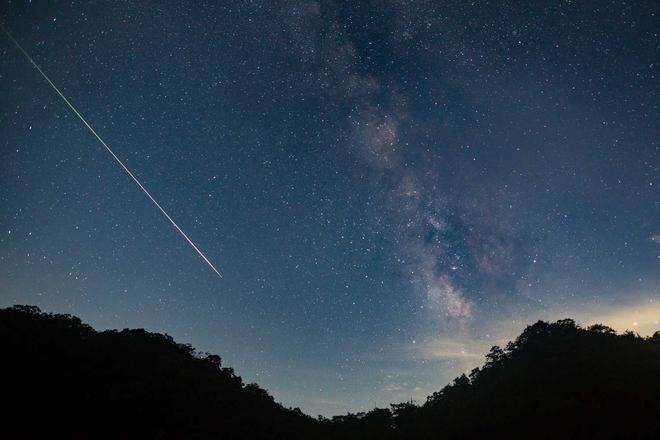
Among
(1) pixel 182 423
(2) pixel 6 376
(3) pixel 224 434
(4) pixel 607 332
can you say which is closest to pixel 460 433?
(3) pixel 224 434

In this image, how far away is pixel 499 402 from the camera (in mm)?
29672

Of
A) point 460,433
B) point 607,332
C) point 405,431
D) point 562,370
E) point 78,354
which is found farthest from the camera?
point 607,332

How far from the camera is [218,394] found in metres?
29.5

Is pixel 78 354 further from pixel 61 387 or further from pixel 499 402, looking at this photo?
pixel 499 402

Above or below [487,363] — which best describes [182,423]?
below

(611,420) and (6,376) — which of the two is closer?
(6,376)

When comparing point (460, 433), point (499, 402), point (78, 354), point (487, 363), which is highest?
point (487, 363)

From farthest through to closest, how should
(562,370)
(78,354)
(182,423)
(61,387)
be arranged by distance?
1. (562,370)
2. (78,354)
3. (182,423)
4. (61,387)

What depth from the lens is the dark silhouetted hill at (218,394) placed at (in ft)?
63.6

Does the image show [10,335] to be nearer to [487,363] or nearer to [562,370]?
[562,370]

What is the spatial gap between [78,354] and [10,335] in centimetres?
356

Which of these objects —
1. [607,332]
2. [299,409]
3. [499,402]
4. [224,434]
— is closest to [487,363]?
[607,332]

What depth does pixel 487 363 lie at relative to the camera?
44.8 meters

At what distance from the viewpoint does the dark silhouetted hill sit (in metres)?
19.4
